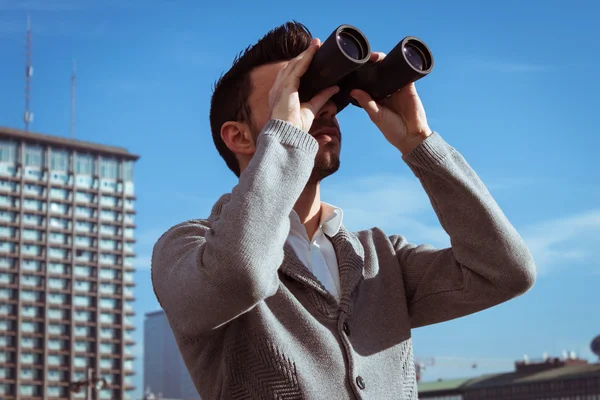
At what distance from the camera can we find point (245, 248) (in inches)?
68.2

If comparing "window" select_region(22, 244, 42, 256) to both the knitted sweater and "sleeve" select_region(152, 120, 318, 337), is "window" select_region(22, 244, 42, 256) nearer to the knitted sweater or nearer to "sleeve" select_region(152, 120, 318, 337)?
the knitted sweater

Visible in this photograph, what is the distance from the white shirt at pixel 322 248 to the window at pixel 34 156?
76062mm

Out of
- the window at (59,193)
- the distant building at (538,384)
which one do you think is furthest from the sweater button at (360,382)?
the window at (59,193)

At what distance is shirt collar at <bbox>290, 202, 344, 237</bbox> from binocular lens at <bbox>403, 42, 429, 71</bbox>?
38 cm

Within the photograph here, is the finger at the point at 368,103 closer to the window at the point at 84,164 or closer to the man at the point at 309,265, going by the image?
Result: the man at the point at 309,265

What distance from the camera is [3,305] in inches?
2825

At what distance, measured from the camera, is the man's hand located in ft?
6.86

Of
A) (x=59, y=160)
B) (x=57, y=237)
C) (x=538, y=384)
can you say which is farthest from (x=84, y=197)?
(x=538, y=384)

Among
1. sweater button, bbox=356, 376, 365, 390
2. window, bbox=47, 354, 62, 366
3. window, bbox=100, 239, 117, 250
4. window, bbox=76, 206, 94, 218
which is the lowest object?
sweater button, bbox=356, 376, 365, 390

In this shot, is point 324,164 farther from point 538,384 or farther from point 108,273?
point 108,273

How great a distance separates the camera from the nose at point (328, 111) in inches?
85.2

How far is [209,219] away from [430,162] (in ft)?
1.71

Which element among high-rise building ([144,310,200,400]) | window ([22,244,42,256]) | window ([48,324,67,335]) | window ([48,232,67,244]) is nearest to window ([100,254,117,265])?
window ([48,232,67,244])

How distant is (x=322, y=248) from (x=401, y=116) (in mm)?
354
